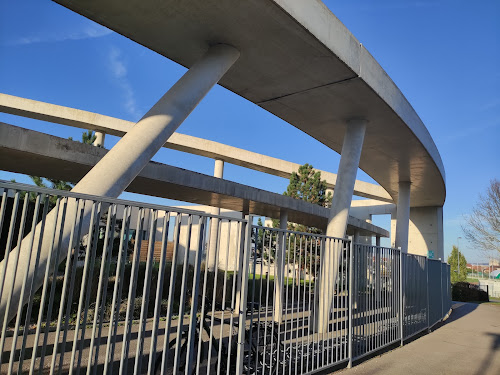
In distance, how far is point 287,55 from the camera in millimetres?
8297

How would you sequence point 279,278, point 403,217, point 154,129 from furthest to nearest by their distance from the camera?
1. point 403,217
2. point 154,129
3. point 279,278

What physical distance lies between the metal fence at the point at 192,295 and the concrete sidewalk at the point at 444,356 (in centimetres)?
33

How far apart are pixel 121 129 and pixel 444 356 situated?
20.5 meters

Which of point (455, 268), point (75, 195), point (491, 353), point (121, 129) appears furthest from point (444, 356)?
point (455, 268)

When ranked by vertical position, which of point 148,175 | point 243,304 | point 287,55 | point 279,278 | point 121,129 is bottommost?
point 243,304

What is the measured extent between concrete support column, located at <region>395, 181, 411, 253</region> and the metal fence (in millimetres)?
7196

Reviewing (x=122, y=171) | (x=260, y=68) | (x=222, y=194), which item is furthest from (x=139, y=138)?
(x=222, y=194)

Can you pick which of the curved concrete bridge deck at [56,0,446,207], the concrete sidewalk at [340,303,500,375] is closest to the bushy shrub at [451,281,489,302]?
the concrete sidewalk at [340,303,500,375]

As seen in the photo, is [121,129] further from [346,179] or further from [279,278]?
[279,278]

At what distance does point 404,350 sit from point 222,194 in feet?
21.9

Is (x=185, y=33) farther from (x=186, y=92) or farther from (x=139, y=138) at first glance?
(x=139, y=138)

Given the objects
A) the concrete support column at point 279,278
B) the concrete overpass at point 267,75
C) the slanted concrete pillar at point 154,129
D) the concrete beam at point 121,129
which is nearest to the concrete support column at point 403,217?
the concrete beam at point 121,129

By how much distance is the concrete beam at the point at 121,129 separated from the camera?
22156mm

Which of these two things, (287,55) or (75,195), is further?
(287,55)
